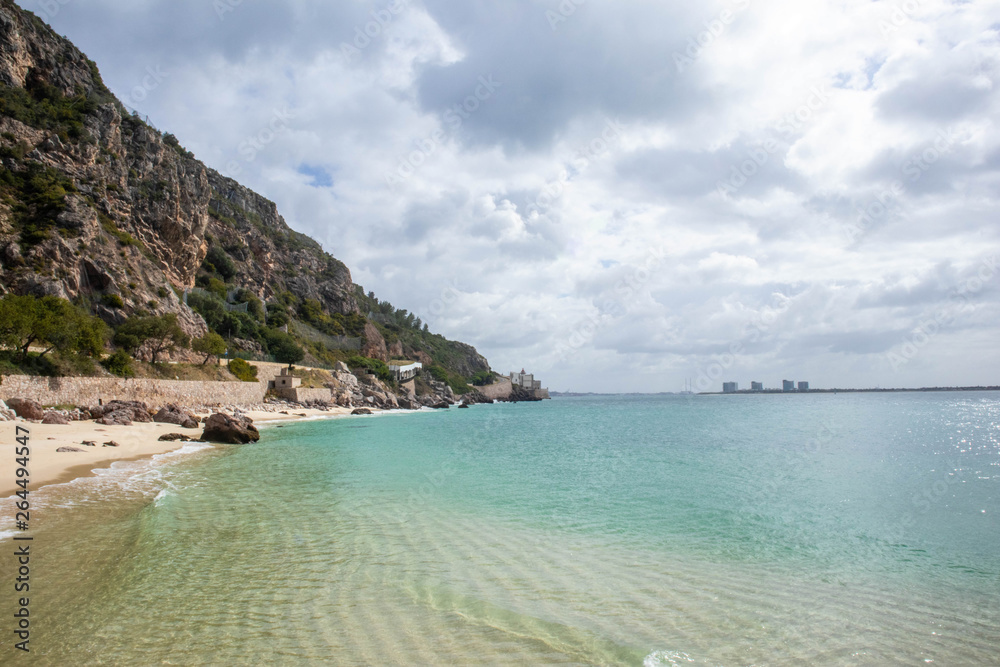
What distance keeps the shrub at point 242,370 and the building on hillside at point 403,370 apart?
48232 mm

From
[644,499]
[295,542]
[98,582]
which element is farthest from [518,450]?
[98,582]

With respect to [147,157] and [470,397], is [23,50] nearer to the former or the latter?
[147,157]

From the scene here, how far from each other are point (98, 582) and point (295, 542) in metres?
2.88

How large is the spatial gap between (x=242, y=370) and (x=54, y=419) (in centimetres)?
3271

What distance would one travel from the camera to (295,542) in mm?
9125

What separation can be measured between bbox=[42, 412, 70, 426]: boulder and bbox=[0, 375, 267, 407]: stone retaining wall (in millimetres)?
2288

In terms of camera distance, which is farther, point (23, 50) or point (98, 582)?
point (23, 50)

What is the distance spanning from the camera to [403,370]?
109125 millimetres

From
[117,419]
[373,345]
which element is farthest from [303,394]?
[373,345]

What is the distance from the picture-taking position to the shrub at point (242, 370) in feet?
180

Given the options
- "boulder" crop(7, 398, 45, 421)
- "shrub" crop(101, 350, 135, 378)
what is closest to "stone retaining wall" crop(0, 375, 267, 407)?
"boulder" crop(7, 398, 45, 421)

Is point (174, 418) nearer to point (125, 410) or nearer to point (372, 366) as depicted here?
point (125, 410)

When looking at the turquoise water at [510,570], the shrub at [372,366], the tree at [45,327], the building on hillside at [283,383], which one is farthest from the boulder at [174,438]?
the shrub at [372,366]

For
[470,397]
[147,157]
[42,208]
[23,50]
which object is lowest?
[470,397]
